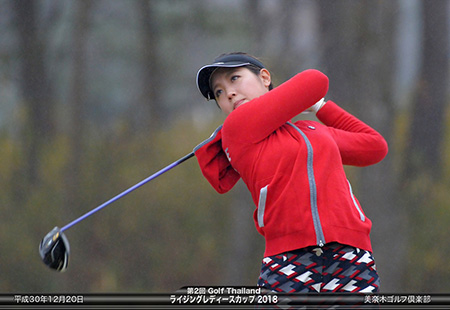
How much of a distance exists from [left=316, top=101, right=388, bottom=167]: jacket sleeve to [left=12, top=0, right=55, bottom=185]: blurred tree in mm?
2695

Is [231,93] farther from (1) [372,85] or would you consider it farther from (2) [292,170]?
(1) [372,85]

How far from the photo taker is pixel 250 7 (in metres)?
3.79

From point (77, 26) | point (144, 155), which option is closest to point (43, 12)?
point (77, 26)

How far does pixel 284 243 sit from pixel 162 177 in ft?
7.98

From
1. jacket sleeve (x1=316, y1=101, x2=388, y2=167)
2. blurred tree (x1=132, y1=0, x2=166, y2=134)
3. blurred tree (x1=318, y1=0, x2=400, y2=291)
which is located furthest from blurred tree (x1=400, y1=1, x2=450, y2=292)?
jacket sleeve (x1=316, y1=101, x2=388, y2=167)

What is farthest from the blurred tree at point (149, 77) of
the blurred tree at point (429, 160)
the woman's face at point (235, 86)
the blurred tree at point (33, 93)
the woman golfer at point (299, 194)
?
the woman golfer at point (299, 194)

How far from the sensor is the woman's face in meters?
1.57

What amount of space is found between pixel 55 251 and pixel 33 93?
2474 mm

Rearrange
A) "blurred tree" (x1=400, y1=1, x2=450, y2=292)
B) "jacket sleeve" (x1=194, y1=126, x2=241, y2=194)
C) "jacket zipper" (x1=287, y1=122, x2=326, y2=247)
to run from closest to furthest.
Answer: "jacket zipper" (x1=287, y1=122, x2=326, y2=247) < "jacket sleeve" (x1=194, y1=126, x2=241, y2=194) < "blurred tree" (x1=400, y1=1, x2=450, y2=292)

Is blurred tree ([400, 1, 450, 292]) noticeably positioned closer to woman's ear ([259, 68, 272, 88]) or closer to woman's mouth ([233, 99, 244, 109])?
woman's ear ([259, 68, 272, 88])

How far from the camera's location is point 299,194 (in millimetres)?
1385

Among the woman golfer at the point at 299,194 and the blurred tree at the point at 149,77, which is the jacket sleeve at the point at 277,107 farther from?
the blurred tree at the point at 149,77

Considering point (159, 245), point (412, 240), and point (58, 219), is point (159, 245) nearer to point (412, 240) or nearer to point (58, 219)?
point (58, 219)

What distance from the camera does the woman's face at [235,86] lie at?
5.15 ft
